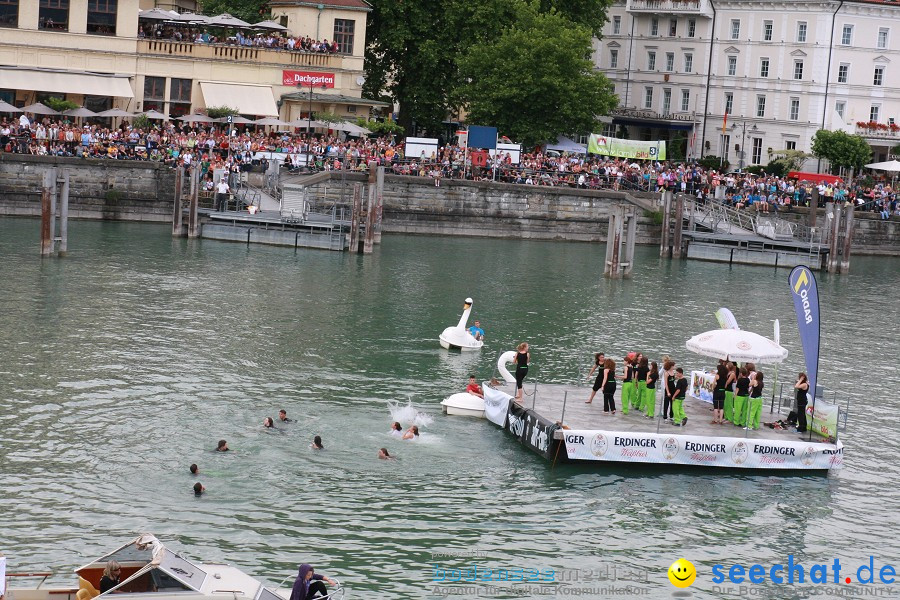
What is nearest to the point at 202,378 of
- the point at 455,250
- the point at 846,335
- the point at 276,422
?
the point at 276,422

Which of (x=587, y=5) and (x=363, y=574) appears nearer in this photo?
(x=363, y=574)

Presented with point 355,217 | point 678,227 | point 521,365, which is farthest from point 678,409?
point 678,227

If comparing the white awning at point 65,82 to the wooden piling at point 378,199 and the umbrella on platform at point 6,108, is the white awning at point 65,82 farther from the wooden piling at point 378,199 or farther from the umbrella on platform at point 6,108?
the wooden piling at point 378,199

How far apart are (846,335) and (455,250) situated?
76.2 feet

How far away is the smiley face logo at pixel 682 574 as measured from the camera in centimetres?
2331

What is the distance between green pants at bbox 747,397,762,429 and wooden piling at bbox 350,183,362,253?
108ft

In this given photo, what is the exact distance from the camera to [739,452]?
2966 cm

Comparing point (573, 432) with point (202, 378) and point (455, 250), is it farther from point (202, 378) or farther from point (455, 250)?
point (455, 250)

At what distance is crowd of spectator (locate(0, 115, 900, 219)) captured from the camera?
6750 centimetres

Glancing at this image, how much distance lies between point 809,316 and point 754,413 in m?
2.52

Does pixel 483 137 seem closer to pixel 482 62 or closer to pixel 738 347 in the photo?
pixel 482 62

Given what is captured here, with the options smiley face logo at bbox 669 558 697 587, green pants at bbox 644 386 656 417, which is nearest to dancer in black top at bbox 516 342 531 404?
green pants at bbox 644 386 656 417

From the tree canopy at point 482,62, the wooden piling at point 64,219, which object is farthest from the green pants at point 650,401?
the tree canopy at point 482,62

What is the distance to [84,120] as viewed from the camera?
74.1 meters
